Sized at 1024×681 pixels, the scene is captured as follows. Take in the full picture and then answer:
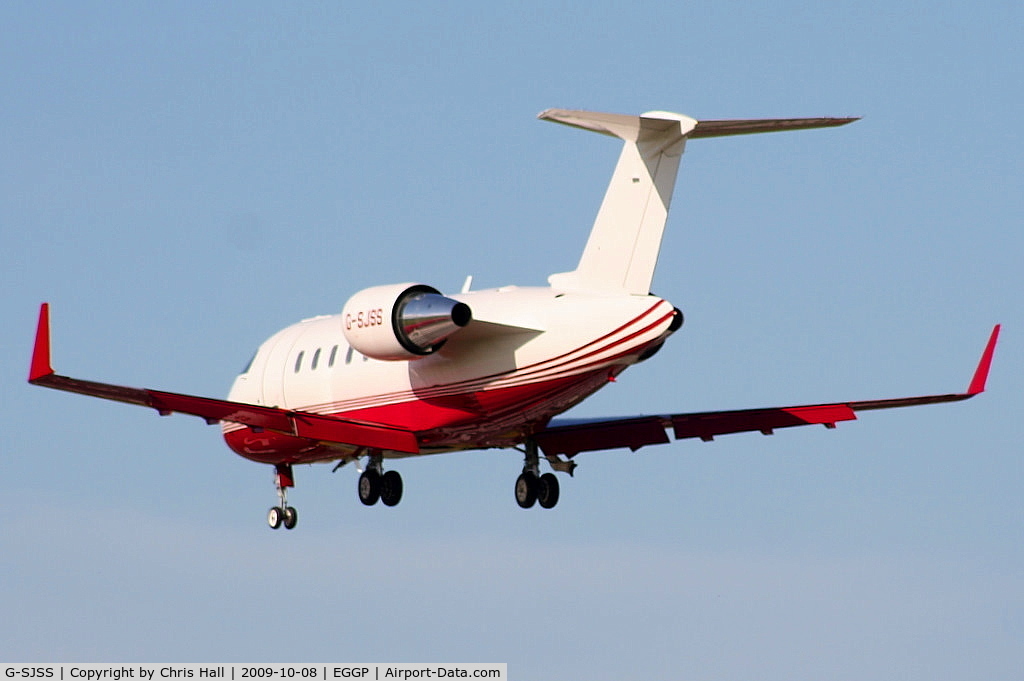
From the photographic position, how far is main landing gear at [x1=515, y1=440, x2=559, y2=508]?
39.2 m

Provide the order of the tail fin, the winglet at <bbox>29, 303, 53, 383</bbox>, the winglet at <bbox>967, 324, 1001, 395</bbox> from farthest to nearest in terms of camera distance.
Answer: the winglet at <bbox>967, 324, 1001, 395</bbox>
the tail fin
the winglet at <bbox>29, 303, 53, 383</bbox>

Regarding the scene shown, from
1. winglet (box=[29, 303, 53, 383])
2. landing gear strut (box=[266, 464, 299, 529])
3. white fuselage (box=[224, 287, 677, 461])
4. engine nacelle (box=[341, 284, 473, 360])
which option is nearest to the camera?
winglet (box=[29, 303, 53, 383])

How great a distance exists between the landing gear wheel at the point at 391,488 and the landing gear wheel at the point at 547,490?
288 cm

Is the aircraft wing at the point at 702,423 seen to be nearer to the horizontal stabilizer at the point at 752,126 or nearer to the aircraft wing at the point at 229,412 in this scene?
the aircraft wing at the point at 229,412

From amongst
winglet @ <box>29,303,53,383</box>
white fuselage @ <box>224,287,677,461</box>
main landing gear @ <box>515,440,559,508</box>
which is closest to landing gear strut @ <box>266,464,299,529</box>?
white fuselage @ <box>224,287,677,461</box>

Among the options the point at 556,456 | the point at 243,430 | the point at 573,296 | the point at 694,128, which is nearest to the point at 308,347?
the point at 243,430

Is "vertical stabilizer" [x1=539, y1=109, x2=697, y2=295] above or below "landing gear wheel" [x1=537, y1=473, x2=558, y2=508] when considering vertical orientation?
above

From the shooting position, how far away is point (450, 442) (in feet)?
126

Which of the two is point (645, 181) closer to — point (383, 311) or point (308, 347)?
point (383, 311)

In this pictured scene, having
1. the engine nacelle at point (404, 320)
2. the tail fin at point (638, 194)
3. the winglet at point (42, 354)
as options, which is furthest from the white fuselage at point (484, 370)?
the winglet at point (42, 354)

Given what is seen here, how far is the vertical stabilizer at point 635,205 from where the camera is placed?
33719mm

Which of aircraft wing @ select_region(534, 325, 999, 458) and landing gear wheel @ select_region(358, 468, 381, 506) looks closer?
aircraft wing @ select_region(534, 325, 999, 458)

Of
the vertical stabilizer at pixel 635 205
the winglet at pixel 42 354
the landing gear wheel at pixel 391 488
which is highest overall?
the vertical stabilizer at pixel 635 205

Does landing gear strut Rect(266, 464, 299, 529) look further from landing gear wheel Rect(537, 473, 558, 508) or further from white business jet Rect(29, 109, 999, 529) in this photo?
landing gear wheel Rect(537, 473, 558, 508)
